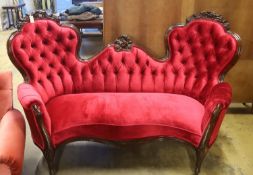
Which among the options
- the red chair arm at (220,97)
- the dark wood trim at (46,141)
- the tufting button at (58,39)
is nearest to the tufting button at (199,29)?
the red chair arm at (220,97)

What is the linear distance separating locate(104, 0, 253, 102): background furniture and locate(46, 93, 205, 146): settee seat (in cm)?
76

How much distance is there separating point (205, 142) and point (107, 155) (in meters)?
0.81

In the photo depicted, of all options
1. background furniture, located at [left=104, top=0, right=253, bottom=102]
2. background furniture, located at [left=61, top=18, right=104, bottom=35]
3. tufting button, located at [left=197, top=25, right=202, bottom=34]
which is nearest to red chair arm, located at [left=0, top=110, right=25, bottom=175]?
background furniture, located at [left=104, top=0, right=253, bottom=102]

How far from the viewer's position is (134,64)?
91.8 inches

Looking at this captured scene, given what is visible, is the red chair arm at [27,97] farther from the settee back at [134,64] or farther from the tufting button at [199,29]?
the tufting button at [199,29]

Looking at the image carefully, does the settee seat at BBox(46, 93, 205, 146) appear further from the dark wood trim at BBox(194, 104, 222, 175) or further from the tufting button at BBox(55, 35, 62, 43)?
the tufting button at BBox(55, 35, 62, 43)

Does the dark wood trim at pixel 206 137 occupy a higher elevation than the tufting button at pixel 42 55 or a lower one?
lower

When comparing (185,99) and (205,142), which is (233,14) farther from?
(205,142)

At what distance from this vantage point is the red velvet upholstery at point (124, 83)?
192 cm

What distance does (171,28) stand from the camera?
2.31 m

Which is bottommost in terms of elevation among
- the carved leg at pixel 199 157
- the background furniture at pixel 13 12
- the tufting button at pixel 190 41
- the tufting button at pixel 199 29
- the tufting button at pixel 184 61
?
the carved leg at pixel 199 157

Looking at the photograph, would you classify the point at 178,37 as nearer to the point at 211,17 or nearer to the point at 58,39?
the point at 211,17

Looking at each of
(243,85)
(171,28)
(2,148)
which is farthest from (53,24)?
(243,85)

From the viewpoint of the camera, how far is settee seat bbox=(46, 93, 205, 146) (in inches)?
75.1
